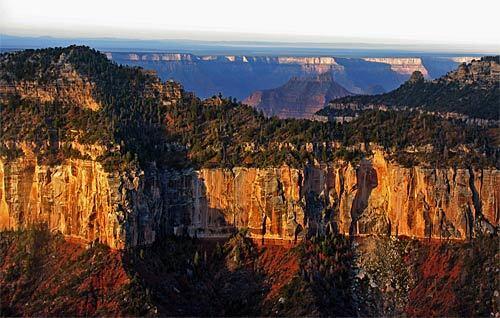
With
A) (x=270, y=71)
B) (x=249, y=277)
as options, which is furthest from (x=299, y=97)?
(x=249, y=277)

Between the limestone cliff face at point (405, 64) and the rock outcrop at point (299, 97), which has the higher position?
the limestone cliff face at point (405, 64)

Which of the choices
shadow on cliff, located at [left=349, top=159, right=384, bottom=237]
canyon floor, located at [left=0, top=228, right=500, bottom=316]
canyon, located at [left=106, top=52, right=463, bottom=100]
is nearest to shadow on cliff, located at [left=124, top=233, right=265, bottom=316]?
canyon floor, located at [left=0, top=228, right=500, bottom=316]

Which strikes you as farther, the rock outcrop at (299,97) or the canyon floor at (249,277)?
the rock outcrop at (299,97)

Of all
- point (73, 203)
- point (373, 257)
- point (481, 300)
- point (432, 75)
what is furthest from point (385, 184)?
point (432, 75)

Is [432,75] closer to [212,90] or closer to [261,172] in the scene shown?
[212,90]

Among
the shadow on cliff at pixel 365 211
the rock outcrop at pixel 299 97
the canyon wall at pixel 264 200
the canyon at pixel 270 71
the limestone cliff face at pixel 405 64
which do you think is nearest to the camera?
the canyon wall at pixel 264 200

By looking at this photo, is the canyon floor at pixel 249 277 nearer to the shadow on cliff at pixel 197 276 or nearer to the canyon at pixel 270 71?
the shadow on cliff at pixel 197 276

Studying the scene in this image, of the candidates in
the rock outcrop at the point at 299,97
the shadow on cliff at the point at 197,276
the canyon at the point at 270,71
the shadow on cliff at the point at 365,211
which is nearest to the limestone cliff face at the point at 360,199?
the shadow on cliff at the point at 365,211

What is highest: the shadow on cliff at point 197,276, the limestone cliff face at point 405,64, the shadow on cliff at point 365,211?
the limestone cliff face at point 405,64
